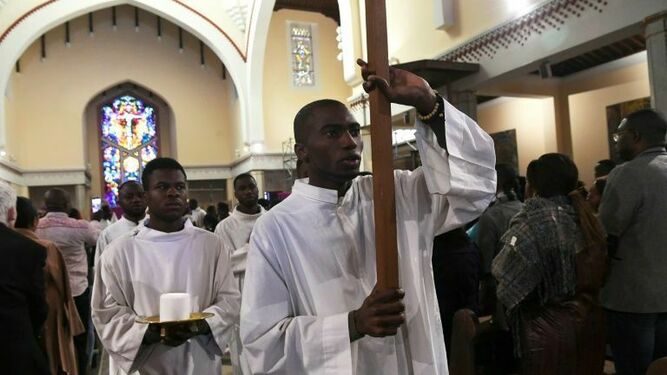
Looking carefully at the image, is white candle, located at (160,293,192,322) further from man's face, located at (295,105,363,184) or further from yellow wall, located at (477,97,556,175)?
yellow wall, located at (477,97,556,175)

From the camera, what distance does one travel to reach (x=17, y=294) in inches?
93.9

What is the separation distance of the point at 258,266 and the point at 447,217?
0.55m

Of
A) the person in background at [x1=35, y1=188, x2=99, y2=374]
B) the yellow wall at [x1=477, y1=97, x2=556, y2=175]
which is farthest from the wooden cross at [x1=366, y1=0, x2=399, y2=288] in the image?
the yellow wall at [x1=477, y1=97, x2=556, y2=175]

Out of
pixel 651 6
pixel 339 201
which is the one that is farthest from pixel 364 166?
pixel 339 201

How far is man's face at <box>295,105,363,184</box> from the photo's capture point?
1530 millimetres

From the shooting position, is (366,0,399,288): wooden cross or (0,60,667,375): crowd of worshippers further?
(0,60,667,375): crowd of worshippers

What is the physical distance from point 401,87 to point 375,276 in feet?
1.82

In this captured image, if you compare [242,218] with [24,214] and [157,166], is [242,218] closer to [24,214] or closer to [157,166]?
[24,214]

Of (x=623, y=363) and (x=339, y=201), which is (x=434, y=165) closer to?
(x=339, y=201)

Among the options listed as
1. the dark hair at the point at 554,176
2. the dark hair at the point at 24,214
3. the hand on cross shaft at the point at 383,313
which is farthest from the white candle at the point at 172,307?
the dark hair at the point at 24,214

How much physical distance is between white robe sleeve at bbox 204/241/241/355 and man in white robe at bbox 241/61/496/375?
35.6 inches

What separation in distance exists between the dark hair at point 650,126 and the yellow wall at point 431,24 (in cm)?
357

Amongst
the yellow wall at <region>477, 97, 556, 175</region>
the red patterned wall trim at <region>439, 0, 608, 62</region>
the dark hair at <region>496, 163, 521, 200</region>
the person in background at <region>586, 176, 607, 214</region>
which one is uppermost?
the red patterned wall trim at <region>439, 0, 608, 62</region>

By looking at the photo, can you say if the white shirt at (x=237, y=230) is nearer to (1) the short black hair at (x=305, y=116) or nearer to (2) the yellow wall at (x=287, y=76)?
(1) the short black hair at (x=305, y=116)
